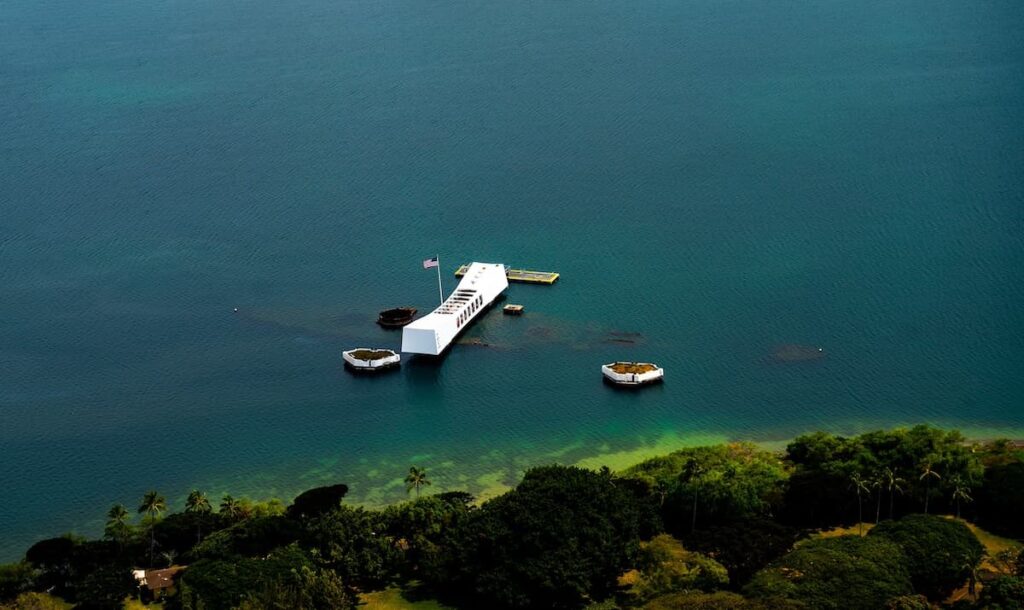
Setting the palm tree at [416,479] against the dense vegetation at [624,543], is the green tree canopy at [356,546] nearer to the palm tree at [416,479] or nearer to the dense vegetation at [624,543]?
the dense vegetation at [624,543]

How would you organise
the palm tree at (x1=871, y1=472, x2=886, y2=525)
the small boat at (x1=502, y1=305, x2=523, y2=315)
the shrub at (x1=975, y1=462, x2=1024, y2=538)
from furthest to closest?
1. the small boat at (x1=502, y1=305, x2=523, y2=315)
2. the palm tree at (x1=871, y1=472, x2=886, y2=525)
3. the shrub at (x1=975, y1=462, x2=1024, y2=538)

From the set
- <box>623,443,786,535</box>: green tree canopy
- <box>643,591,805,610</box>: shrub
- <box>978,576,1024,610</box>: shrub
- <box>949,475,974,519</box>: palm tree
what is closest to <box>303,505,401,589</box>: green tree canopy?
<box>643,591,805,610</box>: shrub

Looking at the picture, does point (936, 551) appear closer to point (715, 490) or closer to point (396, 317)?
point (715, 490)

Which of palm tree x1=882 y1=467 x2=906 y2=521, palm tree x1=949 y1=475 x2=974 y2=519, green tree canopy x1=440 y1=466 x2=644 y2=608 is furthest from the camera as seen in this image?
palm tree x1=949 y1=475 x2=974 y2=519

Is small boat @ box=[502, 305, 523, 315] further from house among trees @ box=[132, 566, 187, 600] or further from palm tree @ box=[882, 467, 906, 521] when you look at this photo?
house among trees @ box=[132, 566, 187, 600]

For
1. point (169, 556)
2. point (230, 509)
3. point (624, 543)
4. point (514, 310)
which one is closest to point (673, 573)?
point (624, 543)
